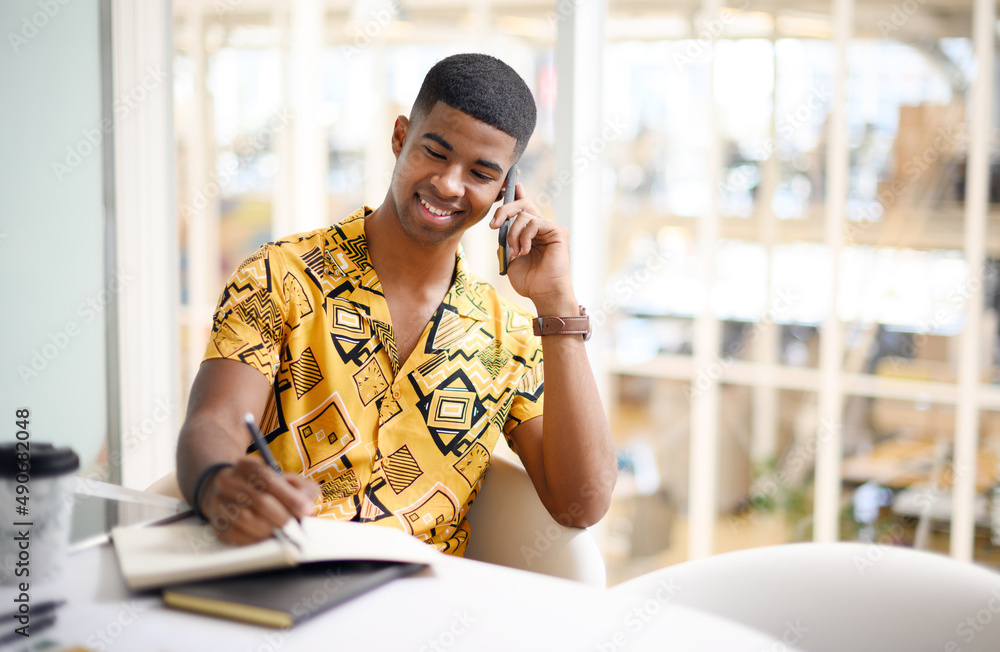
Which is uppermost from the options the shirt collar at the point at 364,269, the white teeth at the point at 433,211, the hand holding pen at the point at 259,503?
the white teeth at the point at 433,211

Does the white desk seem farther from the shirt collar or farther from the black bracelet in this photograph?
the shirt collar

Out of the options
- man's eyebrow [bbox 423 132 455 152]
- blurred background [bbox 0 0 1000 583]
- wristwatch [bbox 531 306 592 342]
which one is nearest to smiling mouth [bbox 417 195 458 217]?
man's eyebrow [bbox 423 132 455 152]

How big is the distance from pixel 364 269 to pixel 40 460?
68 cm

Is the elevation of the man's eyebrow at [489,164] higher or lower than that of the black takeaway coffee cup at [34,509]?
higher

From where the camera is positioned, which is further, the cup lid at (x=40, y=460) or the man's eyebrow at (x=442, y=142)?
the man's eyebrow at (x=442, y=142)

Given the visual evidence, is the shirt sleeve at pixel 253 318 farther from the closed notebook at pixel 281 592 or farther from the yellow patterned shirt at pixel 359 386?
the closed notebook at pixel 281 592

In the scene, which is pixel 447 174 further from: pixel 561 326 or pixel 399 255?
pixel 561 326

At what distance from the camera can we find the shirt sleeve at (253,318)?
1.34 m

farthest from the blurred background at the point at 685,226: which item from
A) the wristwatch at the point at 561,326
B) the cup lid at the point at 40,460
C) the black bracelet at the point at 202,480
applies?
the black bracelet at the point at 202,480

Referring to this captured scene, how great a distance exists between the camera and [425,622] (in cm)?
82

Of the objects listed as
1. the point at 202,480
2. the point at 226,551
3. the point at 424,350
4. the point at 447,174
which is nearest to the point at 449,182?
the point at 447,174

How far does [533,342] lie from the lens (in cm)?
167

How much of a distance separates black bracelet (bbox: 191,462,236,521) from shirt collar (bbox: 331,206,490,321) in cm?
57

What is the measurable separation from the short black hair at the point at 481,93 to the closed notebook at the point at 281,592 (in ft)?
2.92
